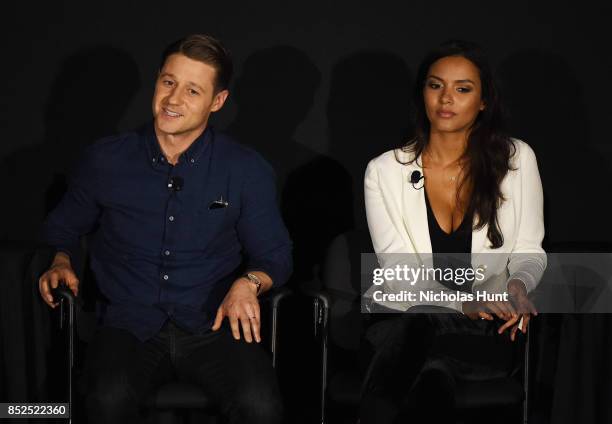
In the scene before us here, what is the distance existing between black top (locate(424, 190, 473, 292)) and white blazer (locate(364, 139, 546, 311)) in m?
0.02

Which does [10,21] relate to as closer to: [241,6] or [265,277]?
[241,6]

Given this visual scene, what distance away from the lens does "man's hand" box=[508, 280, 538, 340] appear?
3307 millimetres

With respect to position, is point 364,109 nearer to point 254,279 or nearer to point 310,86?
point 310,86

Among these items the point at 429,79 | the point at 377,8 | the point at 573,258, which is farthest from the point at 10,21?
the point at 573,258

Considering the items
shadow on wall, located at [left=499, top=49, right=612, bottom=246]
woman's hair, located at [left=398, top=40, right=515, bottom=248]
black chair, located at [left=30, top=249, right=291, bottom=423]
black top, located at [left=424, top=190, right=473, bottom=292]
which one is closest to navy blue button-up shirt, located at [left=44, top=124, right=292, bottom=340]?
black chair, located at [left=30, top=249, right=291, bottom=423]

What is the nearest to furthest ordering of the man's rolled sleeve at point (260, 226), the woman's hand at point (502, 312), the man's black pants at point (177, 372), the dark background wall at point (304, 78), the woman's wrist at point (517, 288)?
1. the man's black pants at point (177, 372)
2. the woman's hand at point (502, 312)
3. the woman's wrist at point (517, 288)
4. the man's rolled sleeve at point (260, 226)
5. the dark background wall at point (304, 78)

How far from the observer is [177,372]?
328 cm

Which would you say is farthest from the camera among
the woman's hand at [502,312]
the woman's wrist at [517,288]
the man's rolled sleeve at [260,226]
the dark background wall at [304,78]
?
the dark background wall at [304,78]

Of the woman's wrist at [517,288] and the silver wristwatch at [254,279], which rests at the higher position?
the silver wristwatch at [254,279]

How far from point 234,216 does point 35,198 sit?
1.21 meters

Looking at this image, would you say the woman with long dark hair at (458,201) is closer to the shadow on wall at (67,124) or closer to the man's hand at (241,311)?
the man's hand at (241,311)

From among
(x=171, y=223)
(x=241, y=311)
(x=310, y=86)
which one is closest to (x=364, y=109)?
(x=310, y=86)

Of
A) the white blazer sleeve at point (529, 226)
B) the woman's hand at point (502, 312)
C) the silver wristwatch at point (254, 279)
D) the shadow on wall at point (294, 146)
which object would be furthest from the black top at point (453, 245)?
the shadow on wall at point (294, 146)

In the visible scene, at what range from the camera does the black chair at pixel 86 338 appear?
A: 3156 mm
